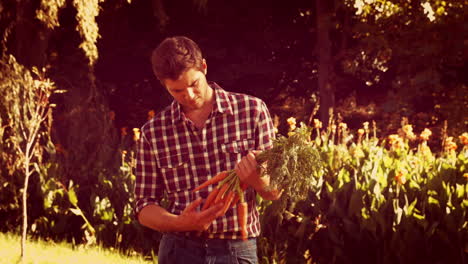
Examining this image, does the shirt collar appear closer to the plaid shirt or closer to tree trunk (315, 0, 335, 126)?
the plaid shirt

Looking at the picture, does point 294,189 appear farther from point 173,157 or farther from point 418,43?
point 418,43

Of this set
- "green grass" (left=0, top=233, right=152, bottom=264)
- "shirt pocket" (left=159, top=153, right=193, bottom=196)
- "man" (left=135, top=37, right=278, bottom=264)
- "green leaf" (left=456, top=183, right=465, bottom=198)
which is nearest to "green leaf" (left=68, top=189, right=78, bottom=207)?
"green grass" (left=0, top=233, right=152, bottom=264)

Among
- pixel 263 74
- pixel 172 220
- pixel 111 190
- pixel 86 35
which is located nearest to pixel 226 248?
pixel 172 220

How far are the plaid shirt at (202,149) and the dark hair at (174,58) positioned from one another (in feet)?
0.65

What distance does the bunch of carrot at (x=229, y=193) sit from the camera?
2346mm

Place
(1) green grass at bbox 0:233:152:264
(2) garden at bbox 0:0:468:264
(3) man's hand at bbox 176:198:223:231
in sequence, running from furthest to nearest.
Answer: (1) green grass at bbox 0:233:152:264 < (2) garden at bbox 0:0:468:264 < (3) man's hand at bbox 176:198:223:231

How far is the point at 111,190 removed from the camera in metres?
6.66

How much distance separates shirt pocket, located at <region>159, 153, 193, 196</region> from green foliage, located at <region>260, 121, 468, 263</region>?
280 cm

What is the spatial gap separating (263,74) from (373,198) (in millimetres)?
5715

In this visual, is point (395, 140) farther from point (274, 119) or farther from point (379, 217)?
point (274, 119)

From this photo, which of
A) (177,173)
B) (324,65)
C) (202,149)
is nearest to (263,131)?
(202,149)

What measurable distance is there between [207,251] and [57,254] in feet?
12.6

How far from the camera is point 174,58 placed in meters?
2.30

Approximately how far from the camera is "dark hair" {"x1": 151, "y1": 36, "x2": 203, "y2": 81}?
2.30 meters
